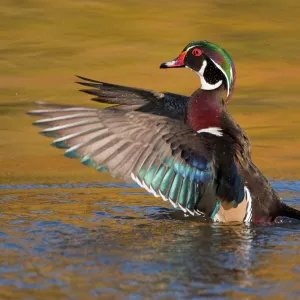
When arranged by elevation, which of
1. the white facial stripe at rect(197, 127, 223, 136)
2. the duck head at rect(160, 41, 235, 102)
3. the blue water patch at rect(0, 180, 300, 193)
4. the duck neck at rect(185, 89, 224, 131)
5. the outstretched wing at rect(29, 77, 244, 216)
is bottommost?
the blue water patch at rect(0, 180, 300, 193)

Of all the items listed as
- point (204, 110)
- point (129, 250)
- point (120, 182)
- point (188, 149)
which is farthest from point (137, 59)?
point (129, 250)

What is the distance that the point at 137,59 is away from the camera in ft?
40.9

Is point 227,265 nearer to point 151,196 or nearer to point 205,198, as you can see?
point 205,198

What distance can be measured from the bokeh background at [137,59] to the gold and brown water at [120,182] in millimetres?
20

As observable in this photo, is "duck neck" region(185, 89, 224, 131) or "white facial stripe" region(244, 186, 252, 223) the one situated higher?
"duck neck" region(185, 89, 224, 131)

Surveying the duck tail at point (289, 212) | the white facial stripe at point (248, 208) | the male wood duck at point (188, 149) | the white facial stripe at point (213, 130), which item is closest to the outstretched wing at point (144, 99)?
the male wood duck at point (188, 149)

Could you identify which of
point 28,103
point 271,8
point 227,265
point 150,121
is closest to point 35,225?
point 150,121

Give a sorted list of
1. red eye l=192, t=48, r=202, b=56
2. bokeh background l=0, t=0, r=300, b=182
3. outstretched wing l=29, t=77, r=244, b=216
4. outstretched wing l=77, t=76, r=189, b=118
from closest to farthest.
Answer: outstretched wing l=29, t=77, r=244, b=216 < red eye l=192, t=48, r=202, b=56 < outstretched wing l=77, t=76, r=189, b=118 < bokeh background l=0, t=0, r=300, b=182

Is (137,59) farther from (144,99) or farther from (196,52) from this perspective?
(196,52)

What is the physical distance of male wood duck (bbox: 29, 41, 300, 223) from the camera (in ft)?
21.2

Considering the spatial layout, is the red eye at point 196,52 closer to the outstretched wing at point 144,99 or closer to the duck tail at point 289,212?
the outstretched wing at point 144,99

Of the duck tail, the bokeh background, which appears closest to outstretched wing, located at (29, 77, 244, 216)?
the duck tail

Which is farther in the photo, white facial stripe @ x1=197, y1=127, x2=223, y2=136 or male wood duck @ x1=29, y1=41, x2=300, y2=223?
white facial stripe @ x1=197, y1=127, x2=223, y2=136

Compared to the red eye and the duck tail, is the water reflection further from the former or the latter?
the red eye
